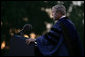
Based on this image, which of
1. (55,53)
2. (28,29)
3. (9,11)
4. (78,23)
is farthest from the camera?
(78,23)

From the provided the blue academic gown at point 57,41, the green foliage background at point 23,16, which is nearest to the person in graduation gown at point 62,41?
the blue academic gown at point 57,41

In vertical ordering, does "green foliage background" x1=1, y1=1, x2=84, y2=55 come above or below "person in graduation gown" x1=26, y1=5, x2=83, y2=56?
below

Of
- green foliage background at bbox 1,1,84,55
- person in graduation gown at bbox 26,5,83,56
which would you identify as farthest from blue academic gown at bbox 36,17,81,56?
green foliage background at bbox 1,1,84,55

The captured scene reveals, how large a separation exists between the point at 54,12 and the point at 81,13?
31446 mm

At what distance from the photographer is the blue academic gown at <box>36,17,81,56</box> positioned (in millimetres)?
6770

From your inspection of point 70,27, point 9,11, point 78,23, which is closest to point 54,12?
point 70,27

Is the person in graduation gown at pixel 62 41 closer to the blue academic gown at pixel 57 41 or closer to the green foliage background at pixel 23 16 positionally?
the blue academic gown at pixel 57 41

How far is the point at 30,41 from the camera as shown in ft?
22.9

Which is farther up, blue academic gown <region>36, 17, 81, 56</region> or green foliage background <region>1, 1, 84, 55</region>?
blue academic gown <region>36, 17, 81, 56</region>

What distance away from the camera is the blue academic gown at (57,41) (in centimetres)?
677

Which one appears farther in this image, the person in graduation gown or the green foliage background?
the green foliage background

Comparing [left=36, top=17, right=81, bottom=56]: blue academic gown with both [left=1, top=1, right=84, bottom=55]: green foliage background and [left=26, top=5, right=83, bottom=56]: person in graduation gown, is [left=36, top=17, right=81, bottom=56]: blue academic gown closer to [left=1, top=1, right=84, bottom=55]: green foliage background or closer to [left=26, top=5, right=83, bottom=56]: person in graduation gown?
[left=26, top=5, right=83, bottom=56]: person in graduation gown

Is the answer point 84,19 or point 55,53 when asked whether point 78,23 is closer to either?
point 84,19

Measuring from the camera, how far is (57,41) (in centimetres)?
681
